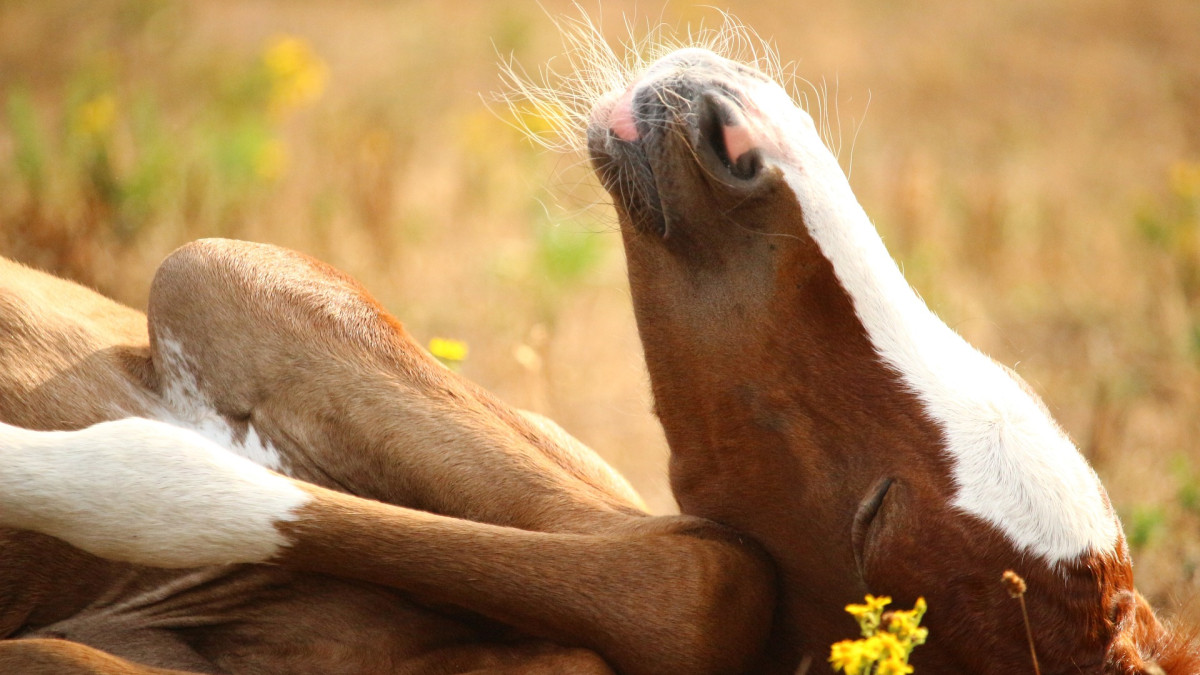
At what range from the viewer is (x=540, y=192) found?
6.05 metres

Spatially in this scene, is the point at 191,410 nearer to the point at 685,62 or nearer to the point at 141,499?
the point at 141,499

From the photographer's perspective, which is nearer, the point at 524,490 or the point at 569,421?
the point at 524,490

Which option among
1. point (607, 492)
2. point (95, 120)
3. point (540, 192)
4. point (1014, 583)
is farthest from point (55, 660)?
point (540, 192)

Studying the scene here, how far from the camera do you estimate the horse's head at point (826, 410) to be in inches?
64.0

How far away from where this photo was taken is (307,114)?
7.17 meters

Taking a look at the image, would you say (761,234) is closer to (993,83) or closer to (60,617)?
(60,617)

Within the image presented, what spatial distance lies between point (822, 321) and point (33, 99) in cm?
600

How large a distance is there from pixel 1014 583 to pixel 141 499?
117cm

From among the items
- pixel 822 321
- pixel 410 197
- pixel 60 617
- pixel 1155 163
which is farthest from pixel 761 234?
pixel 1155 163

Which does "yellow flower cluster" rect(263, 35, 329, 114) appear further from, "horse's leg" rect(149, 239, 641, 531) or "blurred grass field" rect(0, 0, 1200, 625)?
"horse's leg" rect(149, 239, 641, 531)

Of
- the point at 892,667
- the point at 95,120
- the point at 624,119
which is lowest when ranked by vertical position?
the point at 892,667

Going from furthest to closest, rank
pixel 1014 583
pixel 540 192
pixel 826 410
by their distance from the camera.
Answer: pixel 540 192
pixel 826 410
pixel 1014 583

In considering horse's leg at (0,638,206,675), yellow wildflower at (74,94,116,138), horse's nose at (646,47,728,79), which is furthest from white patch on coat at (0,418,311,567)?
yellow wildflower at (74,94,116,138)

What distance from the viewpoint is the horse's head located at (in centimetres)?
163
